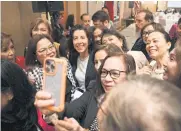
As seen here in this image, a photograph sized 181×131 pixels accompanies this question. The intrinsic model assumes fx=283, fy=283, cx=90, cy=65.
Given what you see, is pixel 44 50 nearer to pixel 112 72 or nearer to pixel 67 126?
pixel 112 72

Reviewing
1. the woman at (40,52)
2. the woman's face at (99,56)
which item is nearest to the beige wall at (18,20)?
the woman at (40,52)

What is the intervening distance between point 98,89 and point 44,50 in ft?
2.82

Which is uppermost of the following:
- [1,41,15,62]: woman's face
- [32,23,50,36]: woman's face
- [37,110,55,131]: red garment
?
[32,23,50,36]: woman's face

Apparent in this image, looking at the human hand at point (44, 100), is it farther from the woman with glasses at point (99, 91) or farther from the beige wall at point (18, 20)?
the beige wall at point (18, 20)

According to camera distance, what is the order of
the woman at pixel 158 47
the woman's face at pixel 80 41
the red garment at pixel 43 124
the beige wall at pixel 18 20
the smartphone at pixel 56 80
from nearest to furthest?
the smartphone at pixel 56 80 → the red garment at pixel 43 124 → the woman at pixel 158 47 → the woman's face at pixel 80 41 → the beige wall at pixel 18 20

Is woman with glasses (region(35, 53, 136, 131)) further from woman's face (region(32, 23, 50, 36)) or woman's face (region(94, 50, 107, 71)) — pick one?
woman's face (region(32, 23, 50, 36))

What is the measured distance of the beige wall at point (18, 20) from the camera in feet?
15.2

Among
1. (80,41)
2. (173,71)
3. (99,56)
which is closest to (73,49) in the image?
(80,41)

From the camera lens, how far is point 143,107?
513mm

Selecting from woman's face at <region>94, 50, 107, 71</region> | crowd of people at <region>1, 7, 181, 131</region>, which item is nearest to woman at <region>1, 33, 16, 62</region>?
crowd of people at <region>1, 7, 181, 131</region>

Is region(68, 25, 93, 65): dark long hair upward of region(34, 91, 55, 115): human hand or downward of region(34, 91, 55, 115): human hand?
downward

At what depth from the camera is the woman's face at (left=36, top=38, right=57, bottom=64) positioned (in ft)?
6.93

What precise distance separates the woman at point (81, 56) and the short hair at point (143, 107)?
1.62 m

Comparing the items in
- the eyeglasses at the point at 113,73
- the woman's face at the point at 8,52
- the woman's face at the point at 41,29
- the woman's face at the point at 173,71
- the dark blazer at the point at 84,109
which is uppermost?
the woman's face at the point at 173,71
